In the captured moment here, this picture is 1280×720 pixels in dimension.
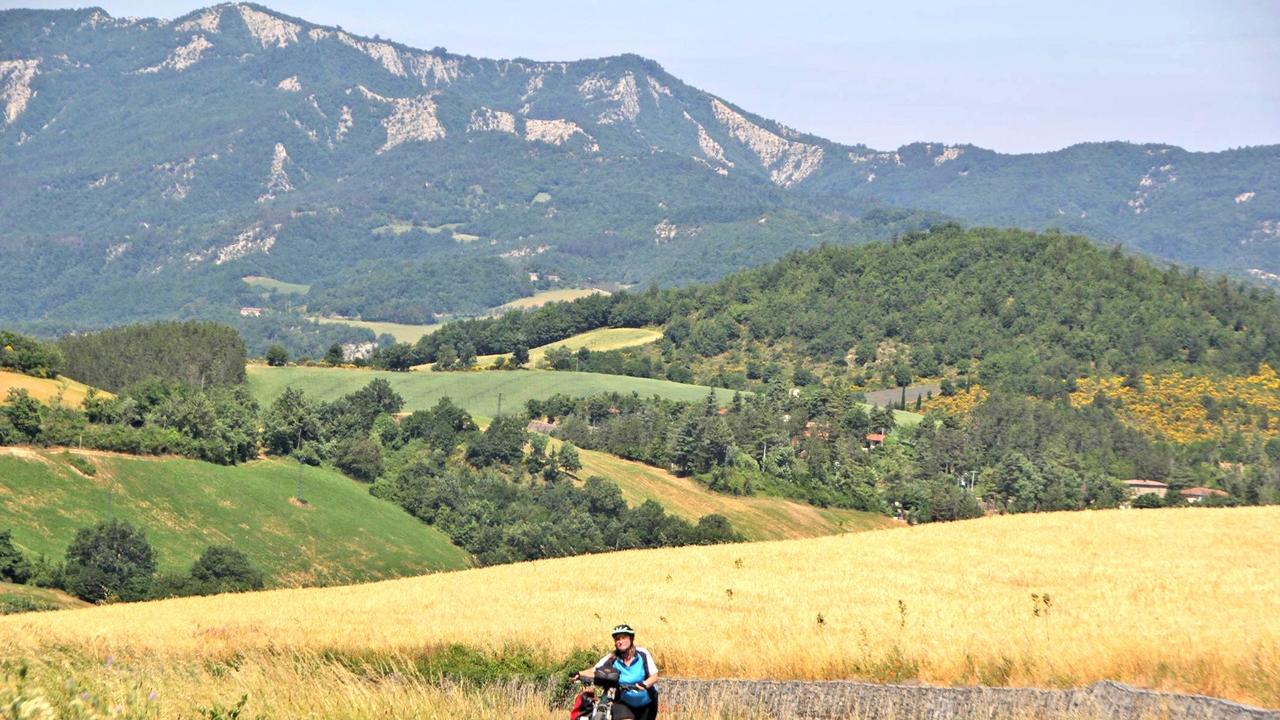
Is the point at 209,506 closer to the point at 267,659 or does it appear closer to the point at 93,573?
the point at 93,573

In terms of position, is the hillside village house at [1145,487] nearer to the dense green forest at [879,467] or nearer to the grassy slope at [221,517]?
the dense green forest at [879,467]

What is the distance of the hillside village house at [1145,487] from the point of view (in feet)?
586

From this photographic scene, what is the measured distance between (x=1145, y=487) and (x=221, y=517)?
115 meters

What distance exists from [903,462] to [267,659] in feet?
535

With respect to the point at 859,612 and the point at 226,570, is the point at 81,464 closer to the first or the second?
Result: the point at 226,570

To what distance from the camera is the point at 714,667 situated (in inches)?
1123

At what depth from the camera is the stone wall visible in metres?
21.3

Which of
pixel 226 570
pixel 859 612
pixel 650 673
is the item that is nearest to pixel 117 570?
pixel 226 570

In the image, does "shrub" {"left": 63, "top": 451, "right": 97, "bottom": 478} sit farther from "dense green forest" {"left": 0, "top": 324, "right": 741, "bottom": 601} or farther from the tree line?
the tree line

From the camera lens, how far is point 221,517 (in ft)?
399

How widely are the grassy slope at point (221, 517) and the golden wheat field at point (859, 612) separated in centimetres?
5871

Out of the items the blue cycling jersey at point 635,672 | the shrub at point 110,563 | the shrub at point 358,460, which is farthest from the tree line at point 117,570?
the blue cycling jersey at point 635,672

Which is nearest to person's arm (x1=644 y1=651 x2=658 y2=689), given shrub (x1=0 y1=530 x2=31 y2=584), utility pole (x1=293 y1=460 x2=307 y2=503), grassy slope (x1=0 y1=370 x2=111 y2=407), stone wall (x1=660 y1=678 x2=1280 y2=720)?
stone wall (x1=660 y1=678 x2=1280 y2=720)

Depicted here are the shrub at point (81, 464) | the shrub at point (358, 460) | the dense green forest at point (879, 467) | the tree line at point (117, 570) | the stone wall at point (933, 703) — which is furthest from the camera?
the dense green forest at point (879, 467)
